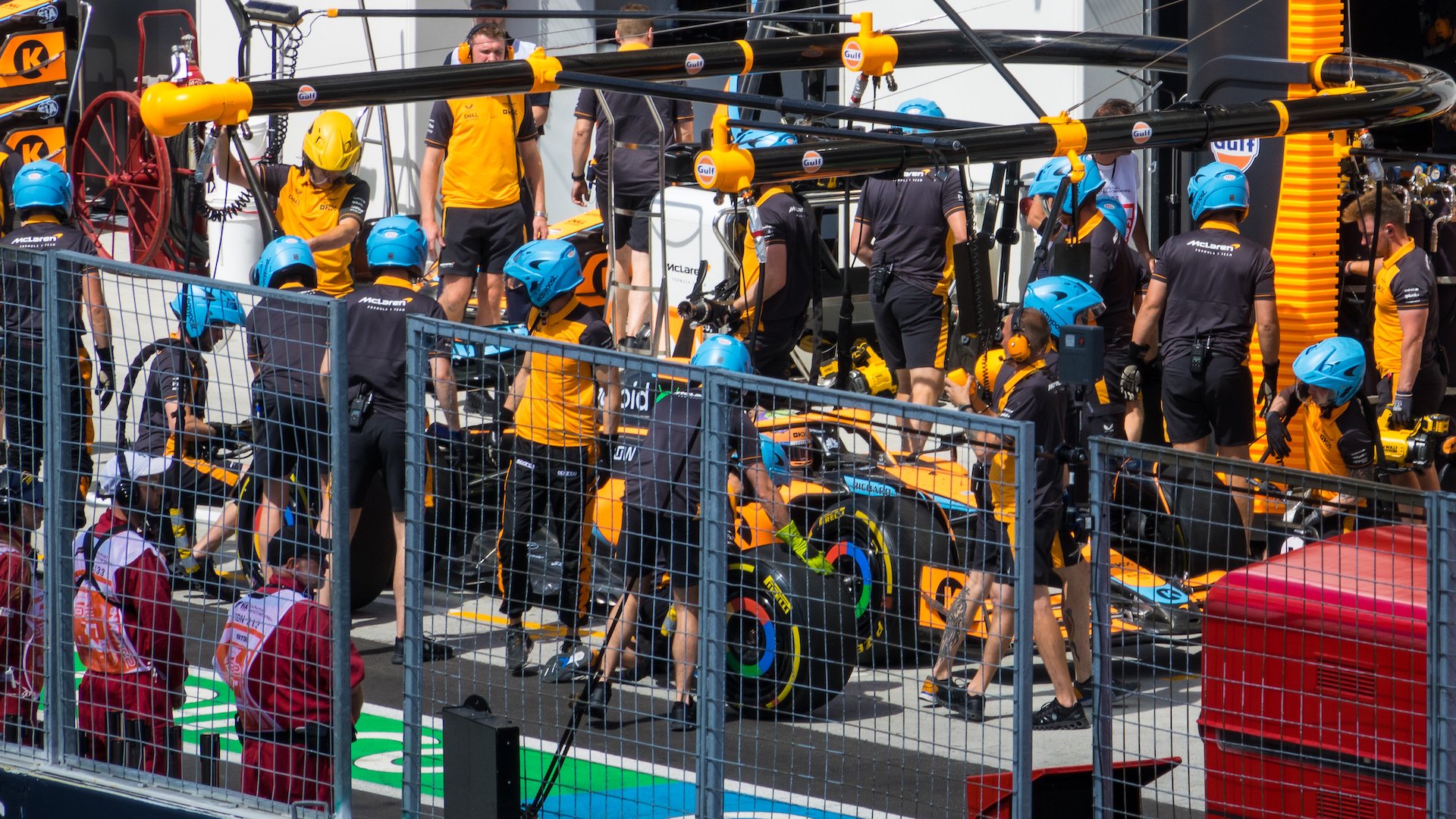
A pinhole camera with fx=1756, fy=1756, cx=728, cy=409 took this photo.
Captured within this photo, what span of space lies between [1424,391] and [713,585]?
23.3 ft

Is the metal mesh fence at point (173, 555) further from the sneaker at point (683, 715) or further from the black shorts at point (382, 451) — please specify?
the black shorts at point (382, 451)

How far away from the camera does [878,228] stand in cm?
1049

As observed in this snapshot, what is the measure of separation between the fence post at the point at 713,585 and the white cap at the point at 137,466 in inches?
74.6

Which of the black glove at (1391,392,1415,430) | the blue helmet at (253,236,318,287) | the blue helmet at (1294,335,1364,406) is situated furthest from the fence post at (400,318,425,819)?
the black glove at (1391,392,1415,430)

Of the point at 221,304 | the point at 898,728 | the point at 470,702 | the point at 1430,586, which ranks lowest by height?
the point at 898,728

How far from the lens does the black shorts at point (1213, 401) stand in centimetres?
964

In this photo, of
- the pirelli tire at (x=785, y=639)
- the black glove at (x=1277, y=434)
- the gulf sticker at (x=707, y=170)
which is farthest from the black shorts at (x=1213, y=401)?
the gulf sticker at (x=707, y=170)

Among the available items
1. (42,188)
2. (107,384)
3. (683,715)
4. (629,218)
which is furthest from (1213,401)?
(42,188)

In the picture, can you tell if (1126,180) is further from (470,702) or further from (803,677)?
(470,702)

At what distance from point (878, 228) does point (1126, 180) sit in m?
2.52

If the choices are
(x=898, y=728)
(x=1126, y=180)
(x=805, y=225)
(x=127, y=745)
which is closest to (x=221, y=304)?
(x=127, y=745)

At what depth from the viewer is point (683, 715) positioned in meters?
5.41

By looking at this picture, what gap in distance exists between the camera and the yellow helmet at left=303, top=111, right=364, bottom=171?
10.2 m

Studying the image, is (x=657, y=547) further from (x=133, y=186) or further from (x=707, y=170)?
(x=133, y=186)
